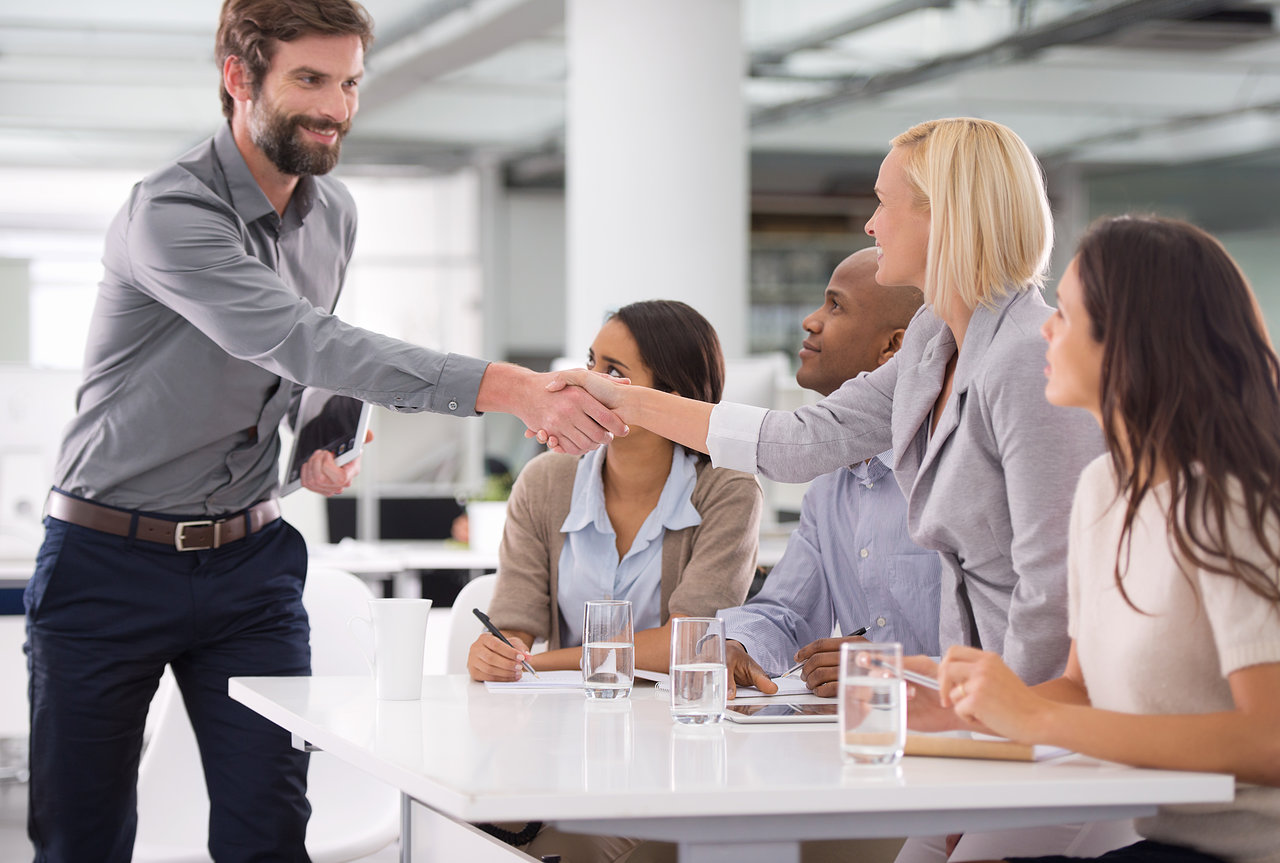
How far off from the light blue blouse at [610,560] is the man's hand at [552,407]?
5.9 inches

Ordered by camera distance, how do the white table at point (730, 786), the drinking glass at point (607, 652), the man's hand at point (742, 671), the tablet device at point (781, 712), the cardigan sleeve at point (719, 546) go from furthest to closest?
the cardigan sleeve at point (719, 546)
the man's hand at point (742, 671)
the drinking glass at point (607, 652)
the tablet device at point (781, 712)
the white table at point (730, 786)

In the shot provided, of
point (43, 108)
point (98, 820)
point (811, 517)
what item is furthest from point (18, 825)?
point (43, 108)

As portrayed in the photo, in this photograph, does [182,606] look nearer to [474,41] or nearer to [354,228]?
[354,228]

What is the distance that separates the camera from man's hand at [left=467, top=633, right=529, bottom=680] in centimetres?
192

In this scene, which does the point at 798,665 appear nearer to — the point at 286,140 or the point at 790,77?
the point at 286,140

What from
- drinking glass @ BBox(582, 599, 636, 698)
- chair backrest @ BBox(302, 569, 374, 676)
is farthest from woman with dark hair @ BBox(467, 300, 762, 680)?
chair backrest @ BBox(302, 569, 374, 676)

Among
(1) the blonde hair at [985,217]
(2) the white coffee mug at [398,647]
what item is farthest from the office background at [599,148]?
(2) the white coffee mug at [398,647]

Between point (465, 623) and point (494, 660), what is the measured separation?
18.9 inches

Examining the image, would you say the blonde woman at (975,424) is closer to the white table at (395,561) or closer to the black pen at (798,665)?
the black pen at (798,665)

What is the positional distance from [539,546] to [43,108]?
30.6 ft

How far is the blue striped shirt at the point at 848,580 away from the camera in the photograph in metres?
2.03

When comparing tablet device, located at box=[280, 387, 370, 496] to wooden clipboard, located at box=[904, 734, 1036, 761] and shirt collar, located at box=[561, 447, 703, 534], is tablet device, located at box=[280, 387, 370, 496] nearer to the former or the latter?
shirt collar, located at box=[561, 447, 703, 534]

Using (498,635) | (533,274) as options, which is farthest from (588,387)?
(533,274)

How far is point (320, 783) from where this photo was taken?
2598mm
